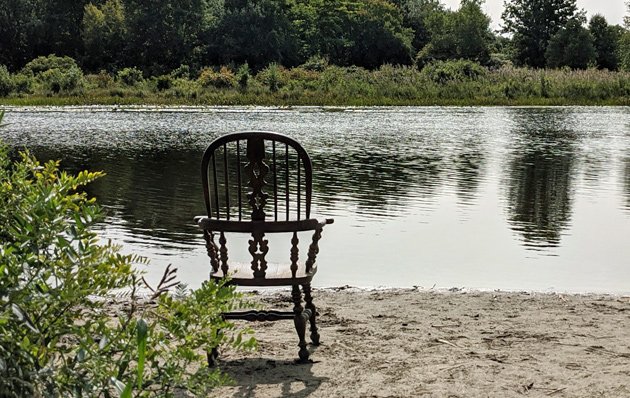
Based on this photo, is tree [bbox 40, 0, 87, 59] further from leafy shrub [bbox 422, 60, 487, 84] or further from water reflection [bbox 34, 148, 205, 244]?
water reflection [bbox 34, 148, 205, 244]

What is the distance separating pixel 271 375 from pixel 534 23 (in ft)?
290

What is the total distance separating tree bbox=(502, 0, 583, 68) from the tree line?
0.32 ft

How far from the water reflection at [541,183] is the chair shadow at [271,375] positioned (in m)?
5.23

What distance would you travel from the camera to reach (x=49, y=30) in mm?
85000

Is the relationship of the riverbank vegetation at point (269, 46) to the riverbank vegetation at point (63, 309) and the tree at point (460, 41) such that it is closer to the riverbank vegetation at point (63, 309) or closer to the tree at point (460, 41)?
the tree at point (460, 41)

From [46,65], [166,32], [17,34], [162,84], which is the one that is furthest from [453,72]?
[17,34]

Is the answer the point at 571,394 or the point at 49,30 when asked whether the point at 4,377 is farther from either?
the point at 49,30

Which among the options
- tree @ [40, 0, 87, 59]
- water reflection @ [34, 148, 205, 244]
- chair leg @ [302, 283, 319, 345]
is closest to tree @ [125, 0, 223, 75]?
tree @ [40, 0, 87, 59]

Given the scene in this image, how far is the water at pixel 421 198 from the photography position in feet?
28.0

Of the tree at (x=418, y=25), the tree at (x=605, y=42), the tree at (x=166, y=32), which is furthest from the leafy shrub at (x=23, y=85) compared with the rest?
the tree at (x=605, y=42)

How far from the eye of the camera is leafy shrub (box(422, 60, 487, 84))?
2250 inches

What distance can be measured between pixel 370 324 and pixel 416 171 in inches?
456

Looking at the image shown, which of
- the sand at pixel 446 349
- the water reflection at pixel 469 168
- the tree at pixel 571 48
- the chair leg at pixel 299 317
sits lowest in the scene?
the water reflection at pixel 469 168

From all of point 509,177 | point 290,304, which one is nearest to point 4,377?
point 290,304
